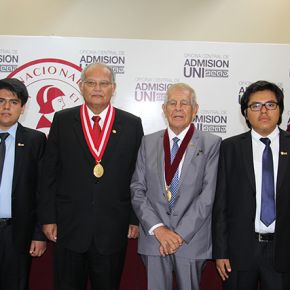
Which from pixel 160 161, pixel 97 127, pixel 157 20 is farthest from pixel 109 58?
pixel 160 161

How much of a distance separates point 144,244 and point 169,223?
8.8 inches

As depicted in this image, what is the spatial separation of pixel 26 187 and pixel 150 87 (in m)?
2.70

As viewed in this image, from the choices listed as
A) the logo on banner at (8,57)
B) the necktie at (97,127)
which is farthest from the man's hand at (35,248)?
the logo on banner at (8,57)

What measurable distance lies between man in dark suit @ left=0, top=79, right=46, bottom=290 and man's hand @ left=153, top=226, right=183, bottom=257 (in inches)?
31.7

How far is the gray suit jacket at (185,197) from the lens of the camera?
224 centimetres

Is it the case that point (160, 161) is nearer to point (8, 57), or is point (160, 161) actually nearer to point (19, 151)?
point (19, 151)

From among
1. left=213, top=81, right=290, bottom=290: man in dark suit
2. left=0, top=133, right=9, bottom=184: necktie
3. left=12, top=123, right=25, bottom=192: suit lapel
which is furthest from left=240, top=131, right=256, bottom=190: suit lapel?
left=0, top=133, right=9, bottom=184: necktie

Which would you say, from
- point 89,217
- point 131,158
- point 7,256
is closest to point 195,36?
point 131,158

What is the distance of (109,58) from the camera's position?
4.72m

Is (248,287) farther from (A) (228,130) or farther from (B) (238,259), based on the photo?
(A) (228,130)

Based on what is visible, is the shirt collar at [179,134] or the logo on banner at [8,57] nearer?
the shirt collar at [179,134]

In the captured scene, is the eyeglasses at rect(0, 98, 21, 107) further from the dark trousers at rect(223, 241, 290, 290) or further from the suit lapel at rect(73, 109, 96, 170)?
the dark trousers at rect(223, 241, 290, 290)

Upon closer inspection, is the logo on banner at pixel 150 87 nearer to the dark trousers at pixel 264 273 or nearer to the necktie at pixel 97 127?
the necktie at pixel 97 127

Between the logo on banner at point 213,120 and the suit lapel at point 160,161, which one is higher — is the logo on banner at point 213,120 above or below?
above
